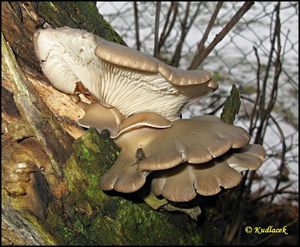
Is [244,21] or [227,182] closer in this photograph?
[227,182]

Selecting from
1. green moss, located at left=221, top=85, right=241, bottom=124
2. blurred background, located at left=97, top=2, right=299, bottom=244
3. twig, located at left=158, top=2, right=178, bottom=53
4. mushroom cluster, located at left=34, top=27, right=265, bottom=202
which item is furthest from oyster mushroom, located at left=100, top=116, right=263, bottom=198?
blurred background, located at left=97, top=2, right=299, bottom=244

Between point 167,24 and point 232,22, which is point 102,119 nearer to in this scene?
point 232,22

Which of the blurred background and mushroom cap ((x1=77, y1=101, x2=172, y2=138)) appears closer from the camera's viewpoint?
mushroom cap ((x1=77, y1=101, x2=172, y2=138))

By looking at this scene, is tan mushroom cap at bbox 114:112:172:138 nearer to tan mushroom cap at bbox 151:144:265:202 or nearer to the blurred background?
tan mushroom cap at bbox 151:144:265:202

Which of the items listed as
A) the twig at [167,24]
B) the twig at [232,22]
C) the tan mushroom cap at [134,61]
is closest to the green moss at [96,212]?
the tan mushroom cap at [134,61]

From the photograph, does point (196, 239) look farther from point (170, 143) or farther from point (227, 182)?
point (170, 143)

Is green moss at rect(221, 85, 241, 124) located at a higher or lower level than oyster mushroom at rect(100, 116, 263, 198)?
higher

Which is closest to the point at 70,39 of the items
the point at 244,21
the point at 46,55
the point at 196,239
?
the point at 46,55

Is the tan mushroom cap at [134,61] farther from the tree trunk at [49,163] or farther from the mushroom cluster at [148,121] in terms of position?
the tree trunk at [49,163]
